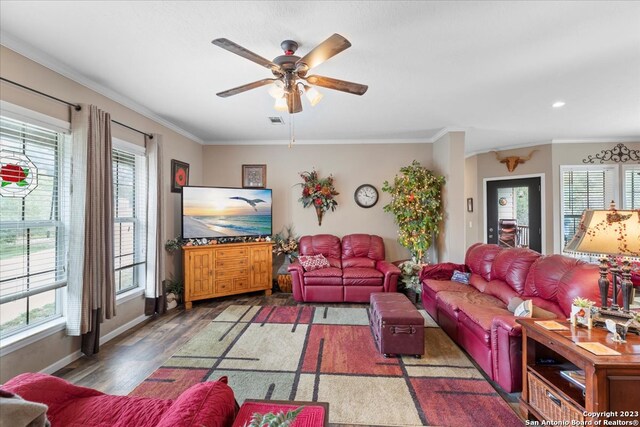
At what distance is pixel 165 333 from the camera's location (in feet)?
10.9

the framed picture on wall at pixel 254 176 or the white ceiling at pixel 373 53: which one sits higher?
the white ceiling at pixel 373 53

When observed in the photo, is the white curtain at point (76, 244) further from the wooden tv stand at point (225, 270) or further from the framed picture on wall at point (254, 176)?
the framed picture on wall at point (254, 176)

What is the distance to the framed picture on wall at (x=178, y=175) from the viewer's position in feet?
14.6

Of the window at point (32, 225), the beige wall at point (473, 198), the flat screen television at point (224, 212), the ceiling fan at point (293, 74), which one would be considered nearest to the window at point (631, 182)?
the beige wall at point (473, 198)

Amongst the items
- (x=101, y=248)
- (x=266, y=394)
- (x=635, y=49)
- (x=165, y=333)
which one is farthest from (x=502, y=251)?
(x=101, y=248)

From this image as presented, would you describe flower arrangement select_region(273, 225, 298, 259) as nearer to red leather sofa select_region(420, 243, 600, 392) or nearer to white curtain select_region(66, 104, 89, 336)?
red leather sofa select_region(420, 243, 600, 392)

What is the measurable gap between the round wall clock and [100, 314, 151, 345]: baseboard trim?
381 cm

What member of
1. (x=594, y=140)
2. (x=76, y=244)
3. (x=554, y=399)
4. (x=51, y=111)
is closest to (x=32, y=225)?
(x=76, y=244)

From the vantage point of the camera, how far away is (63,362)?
8.54ft

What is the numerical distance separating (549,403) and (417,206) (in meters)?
3.18

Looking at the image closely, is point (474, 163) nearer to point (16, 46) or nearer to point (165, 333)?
point (165, 333)

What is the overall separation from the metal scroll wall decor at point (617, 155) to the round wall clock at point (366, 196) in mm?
4014

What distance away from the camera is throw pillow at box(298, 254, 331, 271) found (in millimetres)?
4477

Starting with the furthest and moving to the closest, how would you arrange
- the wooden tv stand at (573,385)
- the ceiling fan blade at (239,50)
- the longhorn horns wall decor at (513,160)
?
the longhorn horns wall decor at (513,160)
the ceiling fan blade at (239,50)
the wooden tv stand at (573,385)
